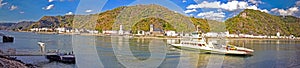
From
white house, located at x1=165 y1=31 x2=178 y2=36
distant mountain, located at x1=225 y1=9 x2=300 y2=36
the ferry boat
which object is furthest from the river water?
distant mountain, located at x1=225 y1=9 x2=300 y2=36

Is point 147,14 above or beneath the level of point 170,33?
above

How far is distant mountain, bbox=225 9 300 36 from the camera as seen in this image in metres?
66.2

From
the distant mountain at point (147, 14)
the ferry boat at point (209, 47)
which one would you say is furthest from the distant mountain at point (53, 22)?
the ferry boat at point (209, 47)

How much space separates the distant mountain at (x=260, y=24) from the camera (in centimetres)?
6625

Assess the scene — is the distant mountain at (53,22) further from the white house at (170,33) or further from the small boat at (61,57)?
the small boat at (61,57)

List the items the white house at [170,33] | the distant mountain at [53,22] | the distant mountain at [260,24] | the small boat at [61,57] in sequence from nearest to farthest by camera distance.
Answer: the small boat at [61,57], the white house at [170,33], the distant mountain at [53,22], the distant mountain at [260,24]

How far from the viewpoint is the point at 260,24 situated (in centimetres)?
6906

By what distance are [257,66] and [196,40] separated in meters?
10.2

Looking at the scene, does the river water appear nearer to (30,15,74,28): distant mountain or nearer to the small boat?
the small boat

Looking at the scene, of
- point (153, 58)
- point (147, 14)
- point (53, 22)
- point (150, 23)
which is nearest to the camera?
point (153, 58)

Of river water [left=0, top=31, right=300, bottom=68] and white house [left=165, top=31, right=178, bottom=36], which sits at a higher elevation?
white house [left=165, top=31, right=178, bottom=36]

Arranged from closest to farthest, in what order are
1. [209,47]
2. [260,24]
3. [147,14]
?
[209,47]
[147,14]
[260,24]

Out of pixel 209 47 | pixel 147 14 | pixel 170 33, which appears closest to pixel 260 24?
pixel 170 33

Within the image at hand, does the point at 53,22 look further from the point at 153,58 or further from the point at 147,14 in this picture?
the point at 153,58
